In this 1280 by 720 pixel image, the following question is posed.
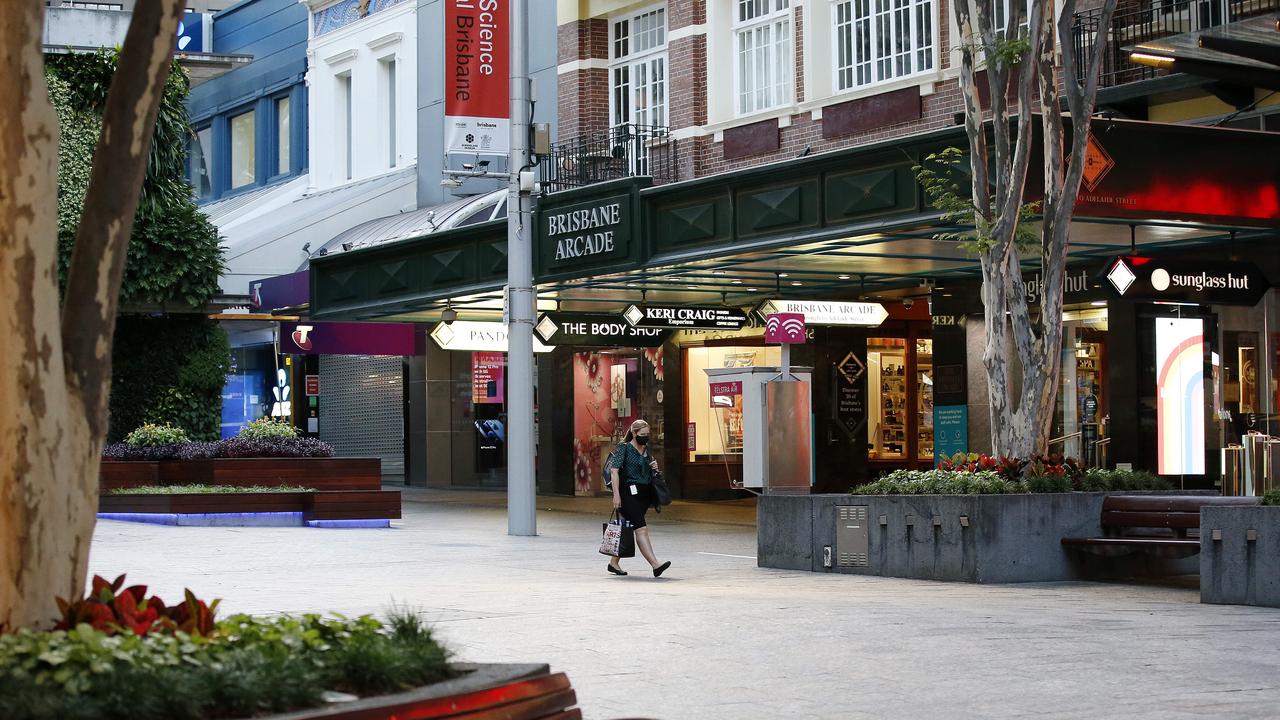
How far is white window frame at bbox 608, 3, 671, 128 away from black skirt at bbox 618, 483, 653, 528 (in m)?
13.3

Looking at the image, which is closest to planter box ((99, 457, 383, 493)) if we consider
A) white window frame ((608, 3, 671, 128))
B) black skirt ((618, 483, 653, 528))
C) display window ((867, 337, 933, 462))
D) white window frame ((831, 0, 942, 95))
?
white window frame ((608, 3, 671, 128))

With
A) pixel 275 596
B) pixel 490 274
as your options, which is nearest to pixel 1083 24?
pixel 490 274

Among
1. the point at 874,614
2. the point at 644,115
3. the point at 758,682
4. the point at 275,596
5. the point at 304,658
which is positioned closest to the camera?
the point at 304,658

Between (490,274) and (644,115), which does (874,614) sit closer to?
(490,274)

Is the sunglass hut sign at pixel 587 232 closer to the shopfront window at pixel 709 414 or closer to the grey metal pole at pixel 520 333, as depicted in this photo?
the grey metal pole at pixel 520 333

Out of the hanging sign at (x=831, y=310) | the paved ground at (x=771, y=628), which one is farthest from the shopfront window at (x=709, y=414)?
the paved ground at (x=771, y=628)

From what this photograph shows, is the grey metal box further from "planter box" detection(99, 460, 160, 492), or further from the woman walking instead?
"planter box" detection(99, 460, 160, 492)

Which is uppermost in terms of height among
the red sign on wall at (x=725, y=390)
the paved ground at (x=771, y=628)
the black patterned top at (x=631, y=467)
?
the red sign on wall at (x=725, y=390)

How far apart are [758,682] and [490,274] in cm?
1678

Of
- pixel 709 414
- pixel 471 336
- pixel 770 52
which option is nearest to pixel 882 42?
pixel 770 52

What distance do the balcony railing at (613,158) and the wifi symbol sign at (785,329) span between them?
10.2 meters

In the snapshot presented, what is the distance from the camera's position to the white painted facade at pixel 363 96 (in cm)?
3788

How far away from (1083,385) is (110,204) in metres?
19.3

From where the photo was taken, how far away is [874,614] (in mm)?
12805
